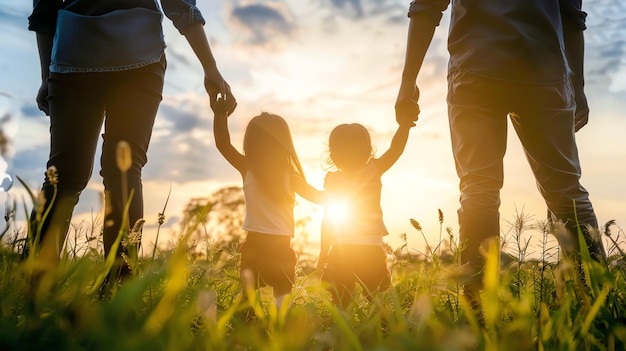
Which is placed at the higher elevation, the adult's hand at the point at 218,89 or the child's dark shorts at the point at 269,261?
the adult's hand at the point at 218,89

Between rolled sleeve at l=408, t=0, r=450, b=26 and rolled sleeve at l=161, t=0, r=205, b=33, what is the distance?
1.40 meters

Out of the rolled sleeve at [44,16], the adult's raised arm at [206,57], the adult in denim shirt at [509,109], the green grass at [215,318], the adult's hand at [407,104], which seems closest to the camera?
the green grass at [215,318]

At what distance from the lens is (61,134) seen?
2.78 meters

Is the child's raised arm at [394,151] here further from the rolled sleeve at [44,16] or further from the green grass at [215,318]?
the rolled sleeve at [44,16]

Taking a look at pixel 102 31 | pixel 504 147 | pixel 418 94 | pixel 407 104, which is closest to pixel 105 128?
pixel 102 31

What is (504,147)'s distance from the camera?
10.0 ft

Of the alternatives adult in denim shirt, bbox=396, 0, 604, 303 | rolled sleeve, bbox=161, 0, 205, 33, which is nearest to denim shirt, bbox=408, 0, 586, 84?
adult in denim shirt, bbox=396, 0, 604, 303

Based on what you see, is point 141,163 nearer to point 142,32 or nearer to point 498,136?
point 142,32

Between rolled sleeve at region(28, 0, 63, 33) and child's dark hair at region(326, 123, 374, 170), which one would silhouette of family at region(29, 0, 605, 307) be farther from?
child's dark hair at region(326, 123, 374, 170)

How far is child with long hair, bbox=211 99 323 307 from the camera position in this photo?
3643mm

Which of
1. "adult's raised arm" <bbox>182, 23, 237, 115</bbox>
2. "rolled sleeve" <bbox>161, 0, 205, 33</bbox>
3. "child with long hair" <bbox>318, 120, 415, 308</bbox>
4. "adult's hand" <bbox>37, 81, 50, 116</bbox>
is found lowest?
"child with long hair" <bbox>318, 120, 415, 308</bbox>

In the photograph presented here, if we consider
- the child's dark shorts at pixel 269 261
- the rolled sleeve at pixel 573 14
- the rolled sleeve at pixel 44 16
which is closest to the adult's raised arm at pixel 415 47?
the rolled sleeve at pixel 573 14

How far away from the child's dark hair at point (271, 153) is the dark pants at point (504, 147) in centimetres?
132

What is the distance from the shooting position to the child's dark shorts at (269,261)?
3625mm
